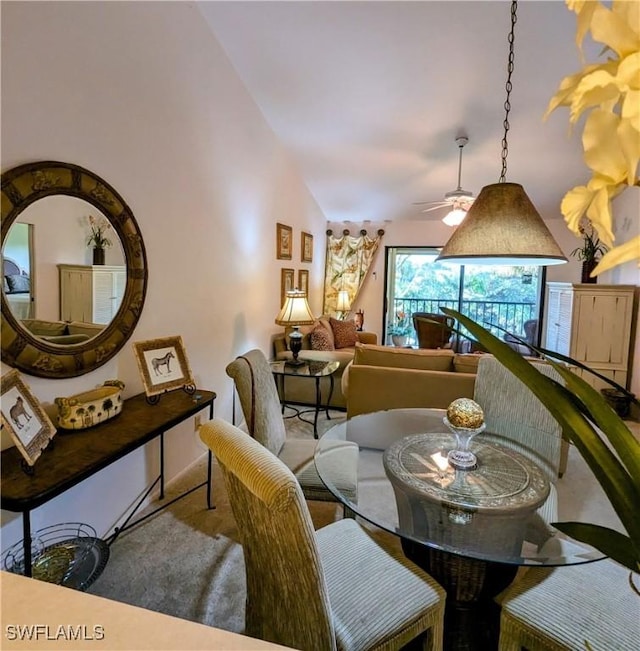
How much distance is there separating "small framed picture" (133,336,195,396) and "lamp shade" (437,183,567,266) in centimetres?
161

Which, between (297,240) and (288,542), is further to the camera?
(297,240)

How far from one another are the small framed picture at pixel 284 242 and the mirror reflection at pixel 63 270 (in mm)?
2331

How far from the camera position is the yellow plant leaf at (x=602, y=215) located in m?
0.39

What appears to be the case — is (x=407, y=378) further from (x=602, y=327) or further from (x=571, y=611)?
(x=602, y=327)

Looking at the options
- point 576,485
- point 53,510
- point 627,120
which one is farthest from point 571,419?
point 53,510

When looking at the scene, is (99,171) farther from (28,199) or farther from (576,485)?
(576,485)

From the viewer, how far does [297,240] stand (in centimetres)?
501

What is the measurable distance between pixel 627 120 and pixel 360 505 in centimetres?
149

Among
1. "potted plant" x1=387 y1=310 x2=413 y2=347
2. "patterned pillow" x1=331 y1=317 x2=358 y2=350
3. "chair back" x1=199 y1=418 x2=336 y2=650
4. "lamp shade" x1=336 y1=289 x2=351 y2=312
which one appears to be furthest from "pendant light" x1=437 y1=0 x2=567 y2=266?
"potted plant" x1=387 y1=310 x2=413 y2=347

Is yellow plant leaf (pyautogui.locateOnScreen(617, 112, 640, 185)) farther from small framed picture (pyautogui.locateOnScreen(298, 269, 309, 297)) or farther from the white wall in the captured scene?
small framed picture (pyautogui.locateOnScreen(298, 269, 309, 297))

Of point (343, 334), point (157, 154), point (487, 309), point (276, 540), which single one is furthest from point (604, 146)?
point (487, 309)

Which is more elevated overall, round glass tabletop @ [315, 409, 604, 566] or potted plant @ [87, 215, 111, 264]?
potted plant @ [87, 215, 111, 264]

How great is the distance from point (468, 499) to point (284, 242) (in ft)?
11.7

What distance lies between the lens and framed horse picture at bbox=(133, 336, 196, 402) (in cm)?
217
